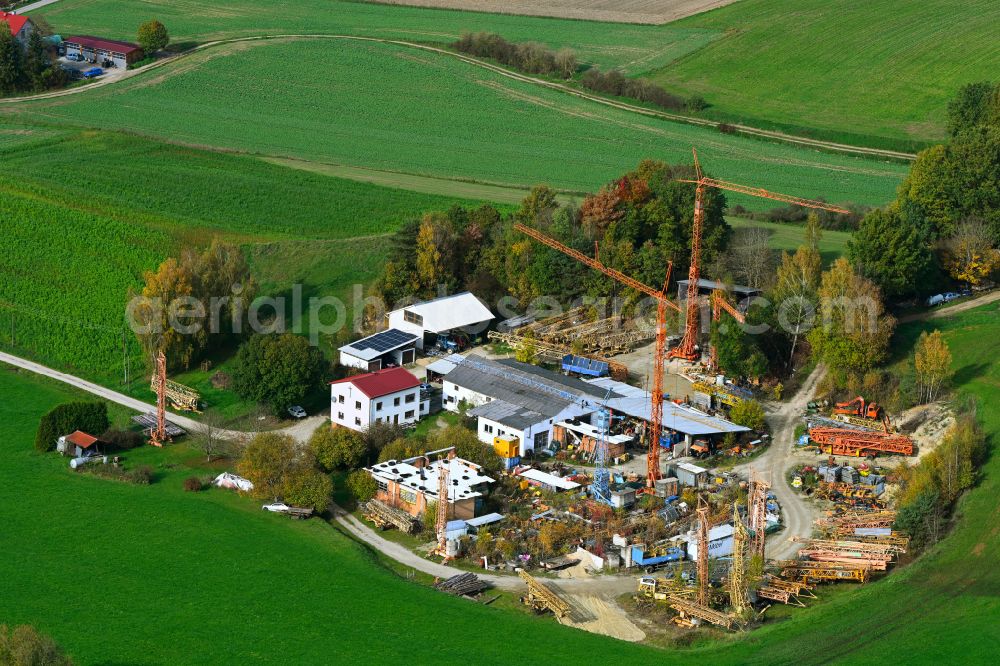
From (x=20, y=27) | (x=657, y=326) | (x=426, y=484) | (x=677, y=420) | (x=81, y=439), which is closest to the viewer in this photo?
(x=426, y=484)

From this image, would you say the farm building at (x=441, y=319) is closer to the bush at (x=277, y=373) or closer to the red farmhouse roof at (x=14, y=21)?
the bush at (x=277, y=373)

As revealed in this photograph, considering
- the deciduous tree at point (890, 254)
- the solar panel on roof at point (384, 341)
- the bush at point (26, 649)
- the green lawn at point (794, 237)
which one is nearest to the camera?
the bush at point (26, 649)

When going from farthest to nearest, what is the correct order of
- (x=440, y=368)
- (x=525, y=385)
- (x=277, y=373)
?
(x=440, y=368), (x=525, y=385), (x=277, y=373)

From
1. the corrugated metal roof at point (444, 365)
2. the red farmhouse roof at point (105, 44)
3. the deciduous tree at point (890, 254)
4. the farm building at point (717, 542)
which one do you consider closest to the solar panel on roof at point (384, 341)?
the corrugated metal roof at point (444, 365)

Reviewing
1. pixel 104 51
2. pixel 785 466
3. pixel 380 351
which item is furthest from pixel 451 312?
pixel 104 51

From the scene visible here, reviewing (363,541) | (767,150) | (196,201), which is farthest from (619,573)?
(767,150)

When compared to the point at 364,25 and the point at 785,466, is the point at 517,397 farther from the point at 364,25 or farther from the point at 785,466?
the point at 364,25

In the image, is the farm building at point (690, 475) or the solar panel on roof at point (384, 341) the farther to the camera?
the solar panel on roof at point (384, 341)
